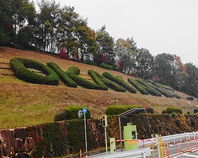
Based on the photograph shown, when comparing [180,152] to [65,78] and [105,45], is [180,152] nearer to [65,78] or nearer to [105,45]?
[65,78]

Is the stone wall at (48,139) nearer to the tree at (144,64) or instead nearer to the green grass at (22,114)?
the green grass at (22,114)

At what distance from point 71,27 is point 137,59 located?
2455cm

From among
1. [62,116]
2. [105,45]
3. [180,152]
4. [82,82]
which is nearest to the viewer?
[180,152]

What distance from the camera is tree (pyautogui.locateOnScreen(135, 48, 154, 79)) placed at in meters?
74.6

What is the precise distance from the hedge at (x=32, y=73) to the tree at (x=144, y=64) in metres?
42.1

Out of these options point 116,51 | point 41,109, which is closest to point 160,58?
point 116,51

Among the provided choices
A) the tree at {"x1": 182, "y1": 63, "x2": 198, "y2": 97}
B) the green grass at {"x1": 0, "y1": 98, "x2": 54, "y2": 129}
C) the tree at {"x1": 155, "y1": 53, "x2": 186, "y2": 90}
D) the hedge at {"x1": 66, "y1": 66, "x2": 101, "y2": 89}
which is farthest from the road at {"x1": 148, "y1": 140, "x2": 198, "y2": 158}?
the tree at {"x1": 182, "y1": 63, "x2": 198, "y2": 97}

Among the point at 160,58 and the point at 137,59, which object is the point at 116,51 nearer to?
the point at 137,59

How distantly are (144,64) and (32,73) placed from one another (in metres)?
47.8

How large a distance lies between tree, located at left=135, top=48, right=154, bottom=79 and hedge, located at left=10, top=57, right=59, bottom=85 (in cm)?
4211

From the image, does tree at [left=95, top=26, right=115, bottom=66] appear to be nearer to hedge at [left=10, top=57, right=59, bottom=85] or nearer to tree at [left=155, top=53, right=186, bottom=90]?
tree at [left=155, top=53, right=186, bottom=90]

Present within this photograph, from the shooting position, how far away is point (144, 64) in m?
75.1

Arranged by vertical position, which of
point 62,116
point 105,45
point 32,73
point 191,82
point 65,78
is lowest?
point 62,116

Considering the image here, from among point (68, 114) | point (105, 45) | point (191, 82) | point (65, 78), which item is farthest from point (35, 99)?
point (191, 82)
